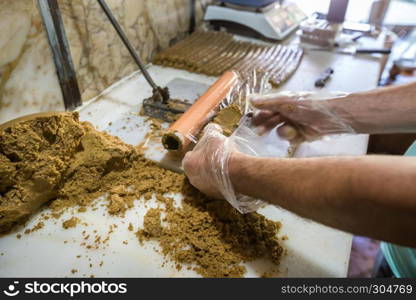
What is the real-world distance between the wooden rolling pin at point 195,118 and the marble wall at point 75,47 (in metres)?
0.54

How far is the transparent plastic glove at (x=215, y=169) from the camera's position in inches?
32.6

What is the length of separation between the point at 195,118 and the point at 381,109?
0.66 meters

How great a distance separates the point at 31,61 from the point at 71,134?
38cm

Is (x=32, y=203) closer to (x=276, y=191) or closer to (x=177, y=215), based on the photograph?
(x=177, y=215)

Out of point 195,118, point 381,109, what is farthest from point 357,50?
point 195,118

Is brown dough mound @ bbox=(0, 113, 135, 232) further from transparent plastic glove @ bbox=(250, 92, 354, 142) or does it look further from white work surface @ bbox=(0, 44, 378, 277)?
transparent plastic glove @ bbox=(250, 92, 354, 142)

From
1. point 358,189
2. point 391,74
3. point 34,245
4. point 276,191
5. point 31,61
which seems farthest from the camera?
point 391,74

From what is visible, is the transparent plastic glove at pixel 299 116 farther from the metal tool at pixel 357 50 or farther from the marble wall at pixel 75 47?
the metal tool at pixel 357 50

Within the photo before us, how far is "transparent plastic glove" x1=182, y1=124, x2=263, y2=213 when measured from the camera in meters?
0.83

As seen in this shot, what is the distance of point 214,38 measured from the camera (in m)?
1.99

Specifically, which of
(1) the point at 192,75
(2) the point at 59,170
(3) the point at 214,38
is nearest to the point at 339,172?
(2) the point at 59,170

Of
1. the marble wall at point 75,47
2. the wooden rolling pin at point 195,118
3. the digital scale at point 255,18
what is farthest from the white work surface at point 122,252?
the digital scale at point 255,18

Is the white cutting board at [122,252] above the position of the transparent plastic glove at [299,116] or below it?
below

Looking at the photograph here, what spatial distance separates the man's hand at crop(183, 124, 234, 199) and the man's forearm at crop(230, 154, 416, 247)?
0.11m
